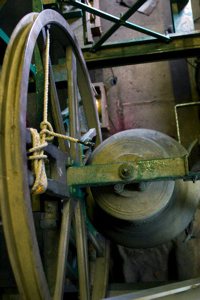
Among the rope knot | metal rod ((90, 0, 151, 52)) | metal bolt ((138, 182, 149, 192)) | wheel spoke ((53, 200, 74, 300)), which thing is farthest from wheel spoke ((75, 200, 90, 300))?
metal rod ((90, 0, 151, 52))

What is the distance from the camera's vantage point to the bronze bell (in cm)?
174

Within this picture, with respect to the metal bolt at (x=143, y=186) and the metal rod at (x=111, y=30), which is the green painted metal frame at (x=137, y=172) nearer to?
the metal bolt at (x=143, y=186)

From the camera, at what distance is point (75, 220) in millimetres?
1713

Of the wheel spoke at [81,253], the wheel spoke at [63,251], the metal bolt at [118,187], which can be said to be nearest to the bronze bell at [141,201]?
the metal bolt at [118,187]

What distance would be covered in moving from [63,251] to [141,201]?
561 millimetres

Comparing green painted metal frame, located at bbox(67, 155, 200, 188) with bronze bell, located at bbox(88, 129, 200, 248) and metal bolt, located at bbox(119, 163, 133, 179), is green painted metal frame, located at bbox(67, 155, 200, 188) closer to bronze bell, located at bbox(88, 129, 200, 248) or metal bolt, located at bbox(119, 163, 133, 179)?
metal bolt, located at bbox(119, 163, 133, 179)

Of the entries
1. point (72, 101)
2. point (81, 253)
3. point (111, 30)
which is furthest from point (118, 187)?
point (111, 30)

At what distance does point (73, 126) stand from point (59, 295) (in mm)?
975

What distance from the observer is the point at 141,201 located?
1.75m

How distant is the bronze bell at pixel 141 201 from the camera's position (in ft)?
5.72

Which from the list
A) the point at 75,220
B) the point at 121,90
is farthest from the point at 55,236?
the point at 121,90

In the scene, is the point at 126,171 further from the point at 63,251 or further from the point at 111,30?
the point at 111,30

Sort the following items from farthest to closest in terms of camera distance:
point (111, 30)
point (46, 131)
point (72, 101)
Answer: point (111, 30) < point (72, 101) < point (46, 131)

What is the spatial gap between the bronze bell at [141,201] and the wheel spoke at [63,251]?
325 millimetres
